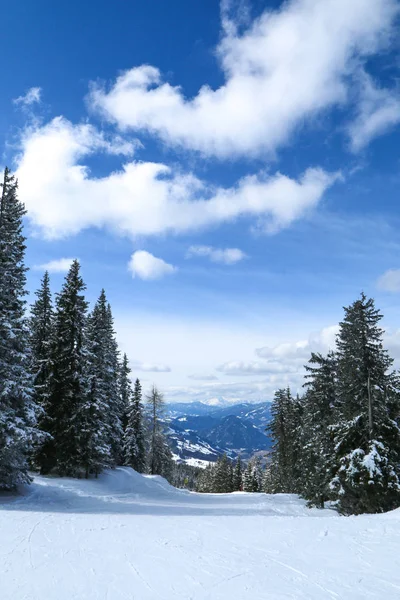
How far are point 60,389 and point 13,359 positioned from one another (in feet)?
32.0

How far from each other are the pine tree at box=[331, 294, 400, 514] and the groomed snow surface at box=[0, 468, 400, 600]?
5.82 metres

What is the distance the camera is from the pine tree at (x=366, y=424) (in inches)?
717

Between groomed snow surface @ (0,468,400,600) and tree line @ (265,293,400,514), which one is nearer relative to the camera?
groomed snow surface @ (0,468,400,600)

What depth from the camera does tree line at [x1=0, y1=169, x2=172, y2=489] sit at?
717 inches

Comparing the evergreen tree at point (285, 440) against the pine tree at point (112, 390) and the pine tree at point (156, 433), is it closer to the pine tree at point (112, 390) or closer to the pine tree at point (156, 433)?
the pine tree at point (156, 433)

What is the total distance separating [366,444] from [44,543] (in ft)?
52.1

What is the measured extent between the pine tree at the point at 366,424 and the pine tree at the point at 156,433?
29.5m

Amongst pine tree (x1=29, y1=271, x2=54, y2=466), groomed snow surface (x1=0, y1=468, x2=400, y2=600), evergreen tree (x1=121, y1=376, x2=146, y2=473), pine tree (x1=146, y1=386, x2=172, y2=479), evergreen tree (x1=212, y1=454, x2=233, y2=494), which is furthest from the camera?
evergreen tree (x1=212, y1=454, x2=233, y2=494)

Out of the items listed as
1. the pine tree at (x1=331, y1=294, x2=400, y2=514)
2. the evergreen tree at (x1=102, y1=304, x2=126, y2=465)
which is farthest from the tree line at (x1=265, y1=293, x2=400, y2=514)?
the evergreen tree at (x1=102, y1=304, x2=126, y2=465)

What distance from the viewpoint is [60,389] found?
2798 cm

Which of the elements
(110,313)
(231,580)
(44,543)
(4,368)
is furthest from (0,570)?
(110,313)

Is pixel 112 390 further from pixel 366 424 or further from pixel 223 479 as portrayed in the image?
pixel 223 479

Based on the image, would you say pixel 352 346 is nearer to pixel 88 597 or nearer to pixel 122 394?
pixel 88 597

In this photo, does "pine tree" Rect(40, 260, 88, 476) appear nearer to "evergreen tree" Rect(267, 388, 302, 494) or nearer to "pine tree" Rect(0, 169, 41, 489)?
"pine tree" Rect(0, 169, 41, 489)
